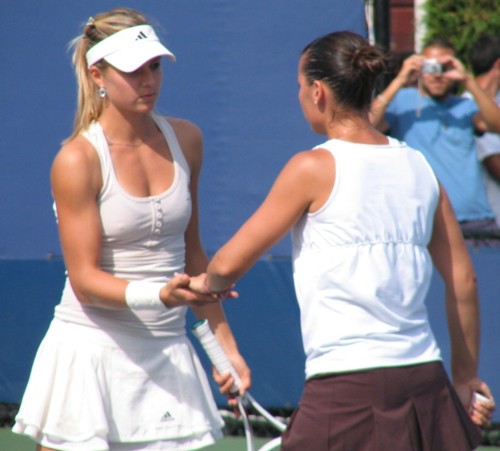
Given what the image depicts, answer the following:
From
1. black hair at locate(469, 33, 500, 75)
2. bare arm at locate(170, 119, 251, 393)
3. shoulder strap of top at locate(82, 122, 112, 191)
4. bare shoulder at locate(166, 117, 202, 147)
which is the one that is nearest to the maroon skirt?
bare arm at locate(170, 119, 251, 393)

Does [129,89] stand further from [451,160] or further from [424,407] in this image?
[451,160]

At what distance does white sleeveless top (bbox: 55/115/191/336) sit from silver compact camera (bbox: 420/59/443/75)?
→ 2324 mm

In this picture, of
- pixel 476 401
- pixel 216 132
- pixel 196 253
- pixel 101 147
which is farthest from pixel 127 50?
pixel 216 132

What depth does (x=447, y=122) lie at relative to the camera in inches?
199

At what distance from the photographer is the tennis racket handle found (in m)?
2.84

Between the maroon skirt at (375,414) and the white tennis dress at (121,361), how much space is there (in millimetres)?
533

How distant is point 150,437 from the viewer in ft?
9.50

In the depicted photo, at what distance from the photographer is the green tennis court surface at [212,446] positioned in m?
4.98

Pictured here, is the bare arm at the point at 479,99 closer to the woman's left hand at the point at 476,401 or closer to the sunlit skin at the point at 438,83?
the sunlit skin at the point at 438,83

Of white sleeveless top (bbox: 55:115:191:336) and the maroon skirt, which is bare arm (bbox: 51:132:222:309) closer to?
white sleeveless top (bbox: 55:115:191:336)

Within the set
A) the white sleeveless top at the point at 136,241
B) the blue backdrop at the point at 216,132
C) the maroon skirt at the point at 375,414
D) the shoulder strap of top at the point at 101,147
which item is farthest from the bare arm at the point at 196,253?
the blue backdrop at the point at 216,132

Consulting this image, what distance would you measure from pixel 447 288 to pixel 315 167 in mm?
520

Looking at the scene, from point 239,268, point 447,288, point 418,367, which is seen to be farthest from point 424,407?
point 239,268

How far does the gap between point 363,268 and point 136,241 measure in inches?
28.0
